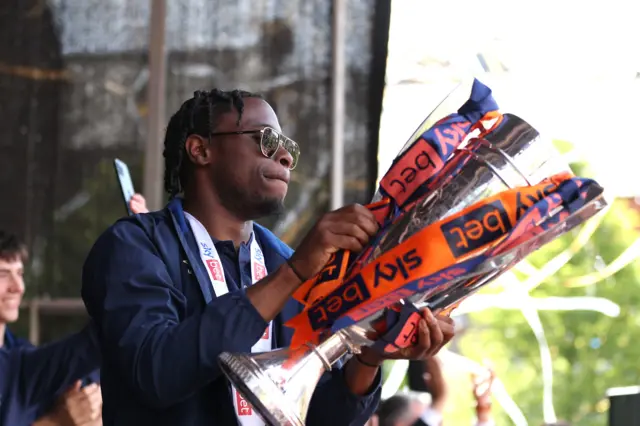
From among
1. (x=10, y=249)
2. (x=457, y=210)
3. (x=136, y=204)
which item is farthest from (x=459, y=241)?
(x=10, y=249)

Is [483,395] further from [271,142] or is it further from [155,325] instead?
[155,325]

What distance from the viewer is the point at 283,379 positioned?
1.68 m

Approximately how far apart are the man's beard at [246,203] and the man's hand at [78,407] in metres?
1.96

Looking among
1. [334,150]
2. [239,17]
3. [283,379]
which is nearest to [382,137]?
[334,150]

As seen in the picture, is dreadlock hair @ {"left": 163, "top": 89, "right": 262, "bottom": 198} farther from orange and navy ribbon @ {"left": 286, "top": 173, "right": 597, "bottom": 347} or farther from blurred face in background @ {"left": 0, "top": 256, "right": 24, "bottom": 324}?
blurred face in background @ {"left": 0, "top": 256, "right": 24, "bottom": 324}

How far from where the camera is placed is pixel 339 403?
6.55ft

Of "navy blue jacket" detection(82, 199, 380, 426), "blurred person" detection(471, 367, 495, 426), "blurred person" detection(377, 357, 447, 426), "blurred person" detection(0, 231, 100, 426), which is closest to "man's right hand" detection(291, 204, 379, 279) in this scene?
"navy blue jacket" detection(82, 199, 380, 426)

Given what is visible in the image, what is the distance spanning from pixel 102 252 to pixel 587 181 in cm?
91

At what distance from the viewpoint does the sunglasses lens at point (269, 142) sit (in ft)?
6.80

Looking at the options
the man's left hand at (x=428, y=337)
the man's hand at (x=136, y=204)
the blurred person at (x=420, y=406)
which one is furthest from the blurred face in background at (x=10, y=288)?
the man's left hand at (x=428, y=337)

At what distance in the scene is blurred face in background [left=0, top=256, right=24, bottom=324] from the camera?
13.0 ft

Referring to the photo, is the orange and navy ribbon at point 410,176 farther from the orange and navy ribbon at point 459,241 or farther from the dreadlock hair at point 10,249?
the dreadlock hair at point 10,249

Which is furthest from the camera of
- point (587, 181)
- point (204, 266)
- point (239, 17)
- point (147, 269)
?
point (239, 17)

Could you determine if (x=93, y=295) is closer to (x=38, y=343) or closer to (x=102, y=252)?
(x=102, y=252)
